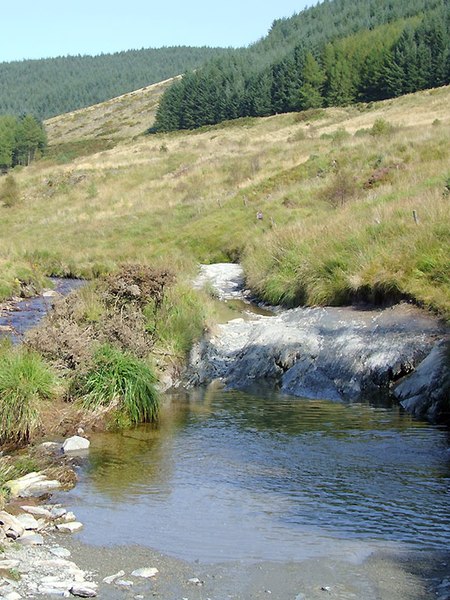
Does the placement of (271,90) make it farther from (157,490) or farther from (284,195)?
(157,490)

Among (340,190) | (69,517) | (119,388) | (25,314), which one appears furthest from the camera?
(340,190)

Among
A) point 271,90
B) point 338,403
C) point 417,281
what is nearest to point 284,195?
point 417,281

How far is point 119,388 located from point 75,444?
1.74m

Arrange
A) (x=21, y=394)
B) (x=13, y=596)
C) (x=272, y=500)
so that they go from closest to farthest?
1. (x=13, y=596)
2. (x=272, y=500)
3. (x=21, y=394)

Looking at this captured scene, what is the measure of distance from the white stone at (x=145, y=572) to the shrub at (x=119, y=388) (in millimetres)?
5235

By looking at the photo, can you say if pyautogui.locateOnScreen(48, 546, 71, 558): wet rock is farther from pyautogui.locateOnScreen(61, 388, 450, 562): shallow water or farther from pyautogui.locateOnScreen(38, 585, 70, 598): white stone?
pyautogui.locateOnScreen(38, 585, 70, 598): white stone

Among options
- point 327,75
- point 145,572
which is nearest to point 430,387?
point 145,572

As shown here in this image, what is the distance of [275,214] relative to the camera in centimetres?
3425

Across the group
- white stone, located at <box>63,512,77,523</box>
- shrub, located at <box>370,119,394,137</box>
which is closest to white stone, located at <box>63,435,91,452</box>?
white stone, located at <box>63,512,77,523</box>

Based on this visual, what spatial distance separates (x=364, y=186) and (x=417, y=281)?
1873cm

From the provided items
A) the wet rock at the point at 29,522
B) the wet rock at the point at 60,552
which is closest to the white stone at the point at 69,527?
the wet rock at the point at 29,522

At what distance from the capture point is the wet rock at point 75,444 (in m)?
10.8

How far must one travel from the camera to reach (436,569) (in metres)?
6.92

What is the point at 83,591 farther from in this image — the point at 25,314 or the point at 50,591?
the point at 25,314
